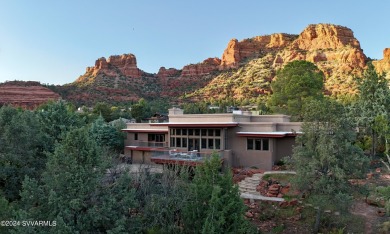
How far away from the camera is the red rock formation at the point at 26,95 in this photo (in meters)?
91.2

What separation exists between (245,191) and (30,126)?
41.1 ft

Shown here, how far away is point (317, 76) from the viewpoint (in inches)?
1164

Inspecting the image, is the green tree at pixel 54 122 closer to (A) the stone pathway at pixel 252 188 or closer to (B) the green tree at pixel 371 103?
(A) the stone pathway at pixel 252 188

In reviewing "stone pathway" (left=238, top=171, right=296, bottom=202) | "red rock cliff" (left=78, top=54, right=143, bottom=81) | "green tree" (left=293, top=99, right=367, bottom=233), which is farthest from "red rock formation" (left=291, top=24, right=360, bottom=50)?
"green tree" (left=293, top=99, right=367, bottom=233)

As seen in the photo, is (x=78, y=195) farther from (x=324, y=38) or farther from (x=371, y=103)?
(x=324, y=38)

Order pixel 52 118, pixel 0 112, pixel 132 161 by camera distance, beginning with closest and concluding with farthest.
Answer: pixel 0 112 → pixel 52 118 → pixel 132 161

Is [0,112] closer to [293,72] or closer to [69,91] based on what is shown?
[293,72]

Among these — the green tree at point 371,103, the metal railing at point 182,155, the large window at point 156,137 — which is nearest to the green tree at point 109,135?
the large window at point 156,137

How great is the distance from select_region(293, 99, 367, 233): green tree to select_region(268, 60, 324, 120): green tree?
1535 cm

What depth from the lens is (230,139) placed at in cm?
2056

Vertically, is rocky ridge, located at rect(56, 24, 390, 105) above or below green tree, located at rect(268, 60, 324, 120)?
above

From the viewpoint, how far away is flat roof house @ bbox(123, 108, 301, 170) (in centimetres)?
1939

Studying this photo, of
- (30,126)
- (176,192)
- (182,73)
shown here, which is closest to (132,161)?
(30,126)

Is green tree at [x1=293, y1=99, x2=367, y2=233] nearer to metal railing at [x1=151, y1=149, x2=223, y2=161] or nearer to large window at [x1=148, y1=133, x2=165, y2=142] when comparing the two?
metal railing at [x1=151, y1=149, x2=223, y2=161]
